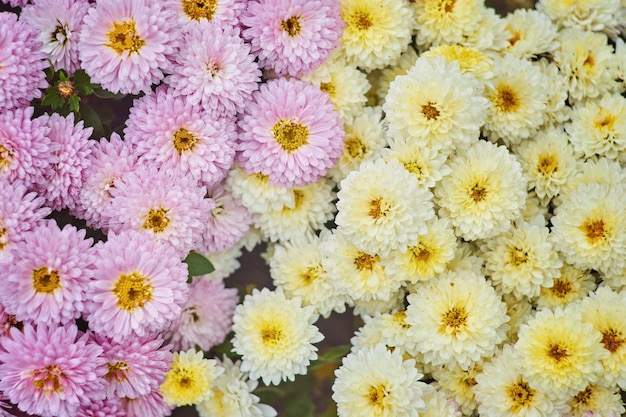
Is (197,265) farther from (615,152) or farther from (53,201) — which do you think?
(615,152)

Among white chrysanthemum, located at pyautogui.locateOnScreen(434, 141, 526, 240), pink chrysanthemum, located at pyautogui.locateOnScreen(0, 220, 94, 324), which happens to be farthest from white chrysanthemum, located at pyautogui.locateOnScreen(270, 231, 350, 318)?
pink chrysanthemum, located at pyautogui.locateOnScreen(0, 220, 94, 324)

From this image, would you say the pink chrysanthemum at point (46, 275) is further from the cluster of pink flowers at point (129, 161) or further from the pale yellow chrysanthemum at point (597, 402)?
the pale yellow chrysanthemum at point (597, 402)

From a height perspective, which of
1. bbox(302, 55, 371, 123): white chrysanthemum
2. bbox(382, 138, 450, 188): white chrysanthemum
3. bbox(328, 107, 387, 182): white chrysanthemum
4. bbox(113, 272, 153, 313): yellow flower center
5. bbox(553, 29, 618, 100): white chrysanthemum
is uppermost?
bbox(553, 29, 618, 100): white chrysanthemum

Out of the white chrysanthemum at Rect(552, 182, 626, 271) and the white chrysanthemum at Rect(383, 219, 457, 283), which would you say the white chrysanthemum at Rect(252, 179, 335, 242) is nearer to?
the white chrysanthemum at Rect(383, 219, 457, 283)

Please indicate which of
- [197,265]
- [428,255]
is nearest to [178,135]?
[197,265]

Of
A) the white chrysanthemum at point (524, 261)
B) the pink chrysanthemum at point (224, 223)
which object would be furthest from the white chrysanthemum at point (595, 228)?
the pink chrysanthemum at point (224, 223)

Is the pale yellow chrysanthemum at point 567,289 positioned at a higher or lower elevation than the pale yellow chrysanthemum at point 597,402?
higher

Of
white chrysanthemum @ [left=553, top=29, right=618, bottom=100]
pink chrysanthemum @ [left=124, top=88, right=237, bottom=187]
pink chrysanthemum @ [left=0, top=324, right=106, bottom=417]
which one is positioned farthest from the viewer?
white chrysanthemum @ [left=553, top=29, right=618, bottom=100]
